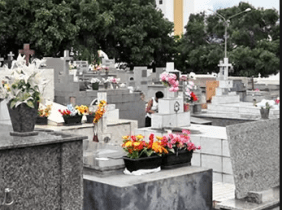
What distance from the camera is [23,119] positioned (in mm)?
6309

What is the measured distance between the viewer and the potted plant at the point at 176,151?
781cm

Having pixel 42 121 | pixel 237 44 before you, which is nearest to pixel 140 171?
pixel 42 121

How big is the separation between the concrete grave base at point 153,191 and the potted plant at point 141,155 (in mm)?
147

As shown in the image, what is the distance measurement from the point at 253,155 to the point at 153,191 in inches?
80.2

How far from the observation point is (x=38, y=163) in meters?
6.14

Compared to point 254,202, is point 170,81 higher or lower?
higher

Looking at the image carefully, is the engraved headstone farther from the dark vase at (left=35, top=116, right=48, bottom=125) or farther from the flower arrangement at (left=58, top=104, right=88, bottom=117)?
the dark vase at (left=35, top=116, right=48, bottom=125)

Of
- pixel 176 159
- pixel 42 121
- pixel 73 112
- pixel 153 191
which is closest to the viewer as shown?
pixel 153 191

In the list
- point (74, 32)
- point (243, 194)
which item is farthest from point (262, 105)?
point (74, 32)

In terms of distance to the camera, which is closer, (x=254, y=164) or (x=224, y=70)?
(x=254, y=164)

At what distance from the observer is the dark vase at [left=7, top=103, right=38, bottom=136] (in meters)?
6.30

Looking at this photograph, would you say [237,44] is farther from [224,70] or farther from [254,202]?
[254,202]

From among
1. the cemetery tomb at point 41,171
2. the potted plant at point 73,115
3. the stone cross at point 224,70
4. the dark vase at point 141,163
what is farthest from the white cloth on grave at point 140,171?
the stone cross at point 224,70

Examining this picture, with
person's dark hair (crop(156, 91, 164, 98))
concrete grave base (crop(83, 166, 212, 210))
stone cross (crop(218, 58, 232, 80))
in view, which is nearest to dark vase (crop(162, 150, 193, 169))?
concrete grave base (crop(83, 166, 212, 210))
